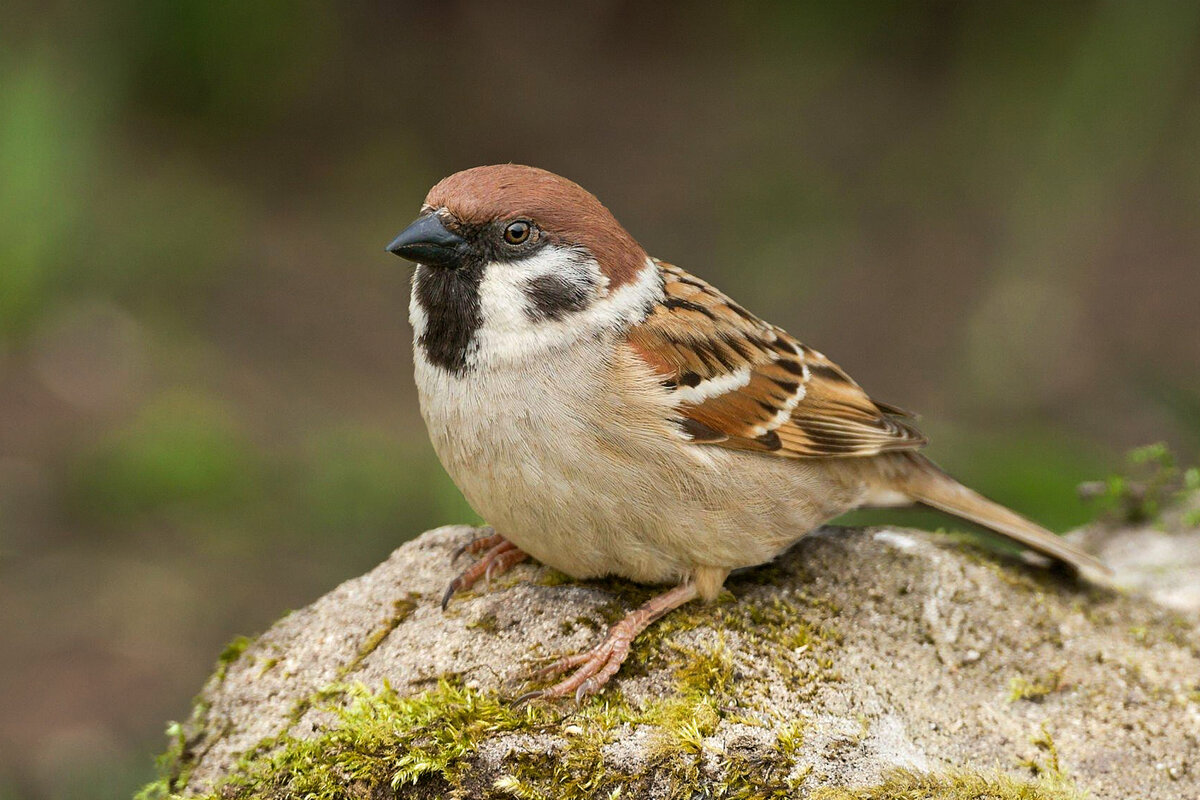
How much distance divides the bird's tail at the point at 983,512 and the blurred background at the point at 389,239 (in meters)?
1.16

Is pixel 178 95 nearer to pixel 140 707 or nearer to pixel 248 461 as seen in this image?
pixel 248 461

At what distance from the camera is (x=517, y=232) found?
2.82 meters

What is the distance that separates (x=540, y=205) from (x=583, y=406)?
0.46 meters

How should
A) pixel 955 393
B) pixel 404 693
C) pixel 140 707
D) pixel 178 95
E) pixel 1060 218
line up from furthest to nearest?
pixel 178 95 < pixel 1060 218 < pixel 955 393 < pixel 140 707 < pixel 404 693

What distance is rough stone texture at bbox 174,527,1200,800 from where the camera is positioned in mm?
2631

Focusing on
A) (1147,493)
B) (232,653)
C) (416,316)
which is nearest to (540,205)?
(416,316)

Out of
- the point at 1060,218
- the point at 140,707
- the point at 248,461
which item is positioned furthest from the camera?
the point at 1060,218

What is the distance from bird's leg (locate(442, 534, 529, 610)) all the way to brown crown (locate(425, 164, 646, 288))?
73cm

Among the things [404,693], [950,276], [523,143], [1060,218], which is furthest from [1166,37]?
[404,693]

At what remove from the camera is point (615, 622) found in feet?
9.47

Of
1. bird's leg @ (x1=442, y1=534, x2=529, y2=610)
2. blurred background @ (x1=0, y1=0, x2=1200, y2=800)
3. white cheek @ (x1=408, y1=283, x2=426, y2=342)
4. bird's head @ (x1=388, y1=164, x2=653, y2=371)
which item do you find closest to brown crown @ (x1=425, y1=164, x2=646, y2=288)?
bird's head @ (x1=388, y1=164, x2=653, y2=371)

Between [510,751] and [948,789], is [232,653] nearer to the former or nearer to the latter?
[510,751]

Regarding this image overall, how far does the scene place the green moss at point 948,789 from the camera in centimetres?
242

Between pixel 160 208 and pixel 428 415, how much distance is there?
17.8 ft
